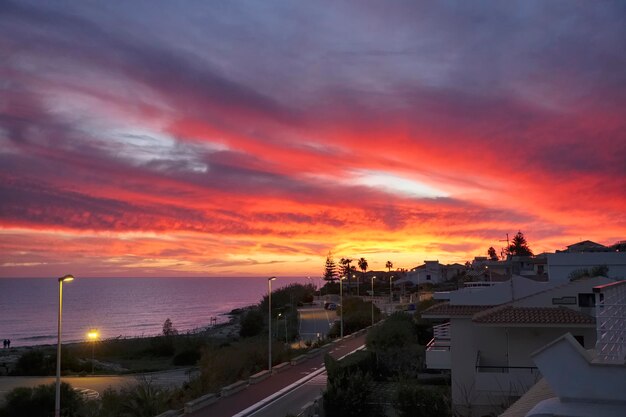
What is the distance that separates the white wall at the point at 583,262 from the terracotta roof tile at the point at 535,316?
1318 inches

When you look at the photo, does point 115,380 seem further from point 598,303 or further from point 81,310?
point 81,310

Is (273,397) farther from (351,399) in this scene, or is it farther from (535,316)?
(535,316)

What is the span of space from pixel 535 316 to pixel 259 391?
474 inches

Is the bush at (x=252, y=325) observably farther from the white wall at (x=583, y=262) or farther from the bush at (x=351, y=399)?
the bush at (x=351, y=399)

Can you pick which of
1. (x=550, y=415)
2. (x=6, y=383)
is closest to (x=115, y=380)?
(x=6, y=383)

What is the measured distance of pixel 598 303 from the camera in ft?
20.6

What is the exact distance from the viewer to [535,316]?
21594 millimetres

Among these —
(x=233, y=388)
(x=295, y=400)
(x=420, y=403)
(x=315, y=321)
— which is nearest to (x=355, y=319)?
(x=315, y=321)

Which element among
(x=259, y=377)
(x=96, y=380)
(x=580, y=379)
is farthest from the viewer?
(x=96, y=380)

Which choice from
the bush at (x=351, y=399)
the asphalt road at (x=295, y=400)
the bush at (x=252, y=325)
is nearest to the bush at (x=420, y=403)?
the bush at (x=351, y=399)

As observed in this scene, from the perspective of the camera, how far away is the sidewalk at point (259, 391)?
73.5ft

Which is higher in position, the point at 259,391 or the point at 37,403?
the point at 259,391

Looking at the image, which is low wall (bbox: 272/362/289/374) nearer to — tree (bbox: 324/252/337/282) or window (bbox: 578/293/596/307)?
window (bbox: 578/293/596/307)

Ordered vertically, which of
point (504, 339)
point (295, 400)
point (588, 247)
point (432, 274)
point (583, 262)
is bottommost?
point (295, 400)
